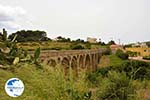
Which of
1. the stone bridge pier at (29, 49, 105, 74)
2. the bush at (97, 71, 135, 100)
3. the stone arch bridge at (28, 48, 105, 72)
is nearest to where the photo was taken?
the stone bridge pier at (29, 49, 105, 74)

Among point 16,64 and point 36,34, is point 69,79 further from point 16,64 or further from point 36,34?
point 36,34

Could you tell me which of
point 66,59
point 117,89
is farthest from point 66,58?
point 117,89

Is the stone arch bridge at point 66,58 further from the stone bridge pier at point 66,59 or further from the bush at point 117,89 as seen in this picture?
the bush at point 117,89

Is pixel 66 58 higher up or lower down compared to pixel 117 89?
higher up

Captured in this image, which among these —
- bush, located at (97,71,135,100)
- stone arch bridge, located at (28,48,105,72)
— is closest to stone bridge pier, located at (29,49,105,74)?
stone arch bridge, located at (28,48,105,72)

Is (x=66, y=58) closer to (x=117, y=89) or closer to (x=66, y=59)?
(x=66, y=59)

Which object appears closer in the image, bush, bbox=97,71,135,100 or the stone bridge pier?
the stone bridge pier

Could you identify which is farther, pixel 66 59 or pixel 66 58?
pixel 66 58

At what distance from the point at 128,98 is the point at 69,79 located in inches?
131

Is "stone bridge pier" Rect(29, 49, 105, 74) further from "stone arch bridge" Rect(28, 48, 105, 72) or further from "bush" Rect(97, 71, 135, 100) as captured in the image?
"bush" Rect(97, 71, 135, 100)

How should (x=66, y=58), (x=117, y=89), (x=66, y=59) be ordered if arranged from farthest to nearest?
(x=66, y=58) → (x=66, y=59) → (x=117, y=89)

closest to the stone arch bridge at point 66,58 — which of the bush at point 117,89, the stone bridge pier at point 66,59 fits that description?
the stone bridge pier at point 66,59

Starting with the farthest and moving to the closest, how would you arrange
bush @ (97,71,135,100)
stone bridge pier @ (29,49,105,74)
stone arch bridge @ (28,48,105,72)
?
1. stone arch bridge @ (28,48,105,72)
2. bush @ (97,71,135,100)
3. stone bridge pier @ (29,49,105,74)

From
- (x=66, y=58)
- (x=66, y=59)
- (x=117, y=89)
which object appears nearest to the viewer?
(x=117, y=89)
